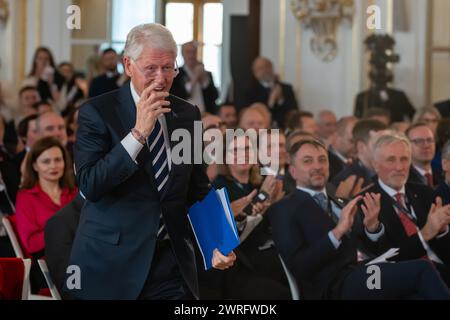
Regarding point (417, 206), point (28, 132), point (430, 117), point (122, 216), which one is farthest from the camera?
point (430, 117)

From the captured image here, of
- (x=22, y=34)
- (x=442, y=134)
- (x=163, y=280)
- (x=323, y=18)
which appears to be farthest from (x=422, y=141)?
(x=22, y=34)

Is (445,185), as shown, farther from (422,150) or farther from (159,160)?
(159,160)

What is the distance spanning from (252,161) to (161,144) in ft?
7.76

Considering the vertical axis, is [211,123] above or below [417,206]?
above

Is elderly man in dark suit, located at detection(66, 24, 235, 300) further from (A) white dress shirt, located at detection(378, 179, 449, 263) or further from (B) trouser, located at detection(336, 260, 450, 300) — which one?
(A) white dress shirt, located at detection(378, 179, 449, 263)

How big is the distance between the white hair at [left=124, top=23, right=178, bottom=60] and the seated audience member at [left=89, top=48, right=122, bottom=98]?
588cm

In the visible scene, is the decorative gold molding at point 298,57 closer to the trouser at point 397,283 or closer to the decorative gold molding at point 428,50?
the decorative gold molding at point 428,50

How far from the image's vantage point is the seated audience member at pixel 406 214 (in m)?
5.66

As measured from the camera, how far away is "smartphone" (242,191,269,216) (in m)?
5.79

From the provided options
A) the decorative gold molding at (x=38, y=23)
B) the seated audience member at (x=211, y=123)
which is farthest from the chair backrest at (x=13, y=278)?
the decorative gold molding at (x=38, y=23)

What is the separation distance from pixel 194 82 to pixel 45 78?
2.05 m

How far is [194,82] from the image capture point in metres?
9.69

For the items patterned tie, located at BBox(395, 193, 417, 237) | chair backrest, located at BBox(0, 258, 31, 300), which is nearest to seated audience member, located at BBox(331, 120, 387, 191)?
patterned tie, located at BBox(395, 193, 417, 237)
